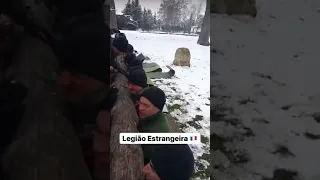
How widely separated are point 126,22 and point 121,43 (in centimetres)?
5

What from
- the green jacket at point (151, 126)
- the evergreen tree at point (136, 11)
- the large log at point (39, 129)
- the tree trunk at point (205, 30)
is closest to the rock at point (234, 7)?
the tree trunk at point (205, 30)

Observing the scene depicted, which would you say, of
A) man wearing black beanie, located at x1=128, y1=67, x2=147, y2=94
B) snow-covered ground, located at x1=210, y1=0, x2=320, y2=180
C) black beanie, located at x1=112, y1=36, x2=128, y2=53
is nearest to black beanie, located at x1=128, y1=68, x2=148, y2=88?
man wearing black beanie, located at x1=128, y1=67, x2=147, y2=94

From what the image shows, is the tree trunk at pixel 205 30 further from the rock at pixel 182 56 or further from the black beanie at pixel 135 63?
the black beanie at pixel 135 63

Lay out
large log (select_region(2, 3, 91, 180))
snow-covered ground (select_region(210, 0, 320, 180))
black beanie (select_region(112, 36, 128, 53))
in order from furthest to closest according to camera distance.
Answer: snow-covered ground (select_region(210, 0, 320, 180)), black beanie (select_region(112, 36, 128, 53)), large log (select_region(2, 3, 91, 180))

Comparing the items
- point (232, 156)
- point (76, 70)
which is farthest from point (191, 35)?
point (232, 156)

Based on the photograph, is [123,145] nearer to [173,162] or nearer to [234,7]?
[173,162]

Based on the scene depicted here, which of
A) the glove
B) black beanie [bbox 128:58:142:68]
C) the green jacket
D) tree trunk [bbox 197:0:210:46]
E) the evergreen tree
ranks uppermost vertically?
the evergreen tree

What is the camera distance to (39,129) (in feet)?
1.62

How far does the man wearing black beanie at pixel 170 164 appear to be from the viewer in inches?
27.3

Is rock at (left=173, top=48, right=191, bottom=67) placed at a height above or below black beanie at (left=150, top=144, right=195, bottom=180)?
above

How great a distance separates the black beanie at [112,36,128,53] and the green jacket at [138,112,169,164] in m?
0.20

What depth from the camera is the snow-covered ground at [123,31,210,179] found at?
2.22ft

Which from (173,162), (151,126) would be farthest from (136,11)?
(173,162)

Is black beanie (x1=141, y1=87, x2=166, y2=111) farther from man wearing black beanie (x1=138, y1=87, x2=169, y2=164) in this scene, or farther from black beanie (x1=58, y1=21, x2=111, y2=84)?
black beanie (x1=58, y1=21, x2=111, y2=84)
